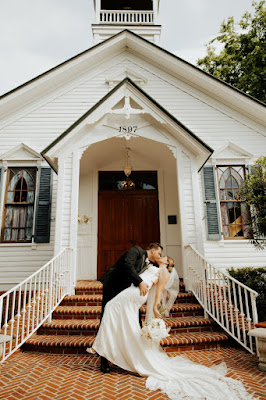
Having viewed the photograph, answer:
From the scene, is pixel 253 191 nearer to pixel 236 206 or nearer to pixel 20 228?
pixel 236 206

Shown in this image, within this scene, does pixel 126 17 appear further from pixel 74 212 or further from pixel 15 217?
pixel 74 212

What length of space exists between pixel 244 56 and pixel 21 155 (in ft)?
44.2

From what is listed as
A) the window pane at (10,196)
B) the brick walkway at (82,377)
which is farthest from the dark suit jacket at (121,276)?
the window pane at (10,196)

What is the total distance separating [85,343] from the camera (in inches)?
178

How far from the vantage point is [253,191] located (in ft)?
20.1

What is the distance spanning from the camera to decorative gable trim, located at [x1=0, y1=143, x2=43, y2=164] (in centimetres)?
879

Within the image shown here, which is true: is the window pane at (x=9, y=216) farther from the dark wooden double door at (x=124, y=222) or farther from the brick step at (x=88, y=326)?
the brick step at (x=88, y=326)

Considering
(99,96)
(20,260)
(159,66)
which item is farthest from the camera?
(159,66)

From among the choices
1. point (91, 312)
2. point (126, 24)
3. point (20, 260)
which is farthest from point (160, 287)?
point (126, 24)

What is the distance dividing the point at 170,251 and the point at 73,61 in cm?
723

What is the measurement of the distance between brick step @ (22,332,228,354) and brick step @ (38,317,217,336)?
0.17m

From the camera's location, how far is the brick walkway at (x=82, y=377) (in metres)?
3.10

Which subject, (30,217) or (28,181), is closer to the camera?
(30,217)

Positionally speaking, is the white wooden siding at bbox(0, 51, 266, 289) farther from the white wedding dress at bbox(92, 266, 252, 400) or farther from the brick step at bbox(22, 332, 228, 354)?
the white wedding dress at bbox(92, 266, 252, 400)
